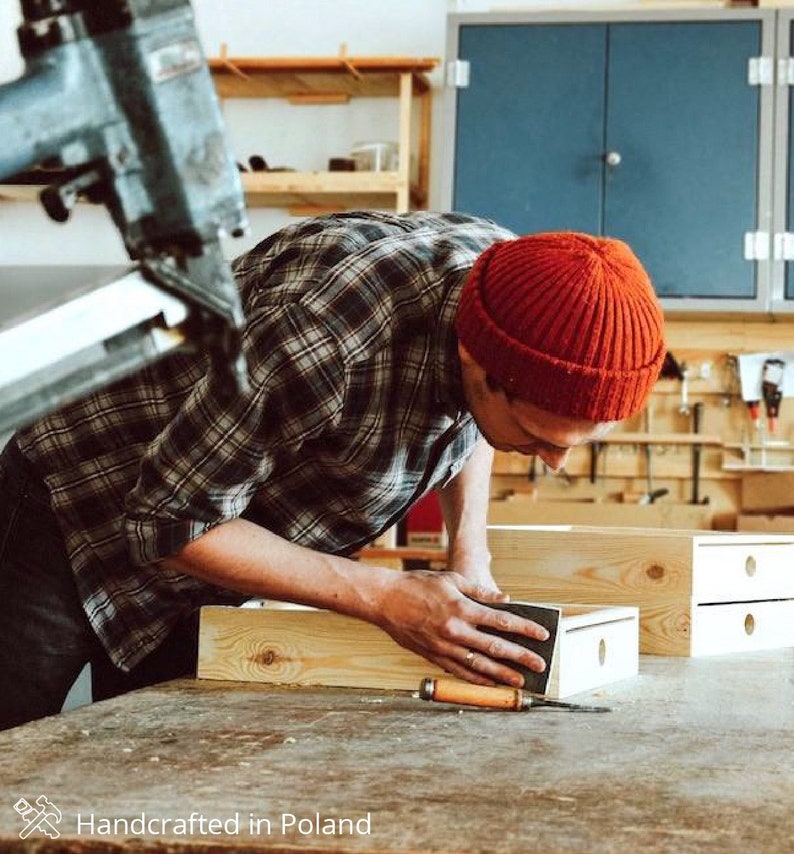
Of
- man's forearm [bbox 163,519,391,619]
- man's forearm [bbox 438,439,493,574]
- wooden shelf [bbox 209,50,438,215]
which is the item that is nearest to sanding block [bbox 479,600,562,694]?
man's forearm [bbox 163,519,391,619]

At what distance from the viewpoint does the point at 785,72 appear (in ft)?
13.1

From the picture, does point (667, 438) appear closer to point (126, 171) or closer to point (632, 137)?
point (632, 137)

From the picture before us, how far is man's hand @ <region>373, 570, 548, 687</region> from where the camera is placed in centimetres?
142

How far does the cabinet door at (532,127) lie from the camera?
13.4ft

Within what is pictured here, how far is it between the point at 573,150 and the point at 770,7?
784 mm

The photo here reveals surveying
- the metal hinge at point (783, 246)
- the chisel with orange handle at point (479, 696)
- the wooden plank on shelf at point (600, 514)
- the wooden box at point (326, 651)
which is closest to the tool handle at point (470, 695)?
the chisel with orange handle at point (479, 696)

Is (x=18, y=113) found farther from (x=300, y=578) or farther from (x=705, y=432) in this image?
(x=705, y=432)

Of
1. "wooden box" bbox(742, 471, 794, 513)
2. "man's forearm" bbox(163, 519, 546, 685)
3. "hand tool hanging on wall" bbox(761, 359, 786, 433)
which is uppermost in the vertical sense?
"man's forearm" bbox(163, 519, 546, 685)

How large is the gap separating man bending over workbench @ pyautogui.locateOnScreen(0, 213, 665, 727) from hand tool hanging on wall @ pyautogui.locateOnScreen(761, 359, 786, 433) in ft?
8.53

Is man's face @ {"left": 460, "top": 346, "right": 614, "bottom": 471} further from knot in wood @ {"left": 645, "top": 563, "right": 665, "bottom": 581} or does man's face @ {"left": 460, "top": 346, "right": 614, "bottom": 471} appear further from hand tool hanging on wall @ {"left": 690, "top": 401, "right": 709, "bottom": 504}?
hand tool hanging on wall @ {"left": 690, "top": 401, "right": 709, "bottom": 504}

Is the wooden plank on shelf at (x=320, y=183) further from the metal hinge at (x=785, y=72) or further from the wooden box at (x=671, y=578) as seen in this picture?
the wooden box at (x=671, y=578)

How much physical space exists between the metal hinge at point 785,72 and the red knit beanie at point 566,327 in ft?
9.50

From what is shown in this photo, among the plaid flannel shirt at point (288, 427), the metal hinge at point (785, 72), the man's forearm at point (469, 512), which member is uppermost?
the metal hinge at point (785, 72)

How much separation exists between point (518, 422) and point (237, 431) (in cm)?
33
